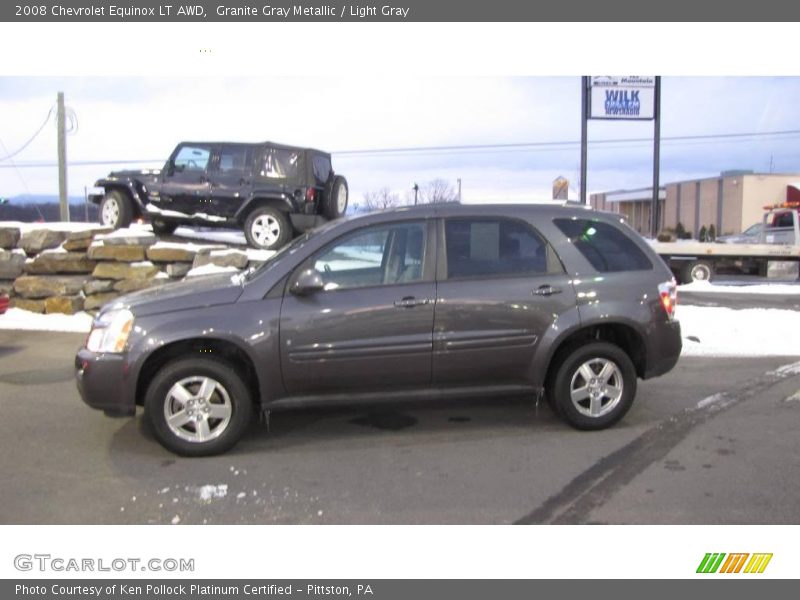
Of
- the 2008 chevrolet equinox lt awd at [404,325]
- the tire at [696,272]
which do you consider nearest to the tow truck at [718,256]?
the tire at [696,272]

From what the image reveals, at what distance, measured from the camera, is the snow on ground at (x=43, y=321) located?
9.70m

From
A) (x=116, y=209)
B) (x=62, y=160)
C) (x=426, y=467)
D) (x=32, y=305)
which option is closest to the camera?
(x=426, y=467)

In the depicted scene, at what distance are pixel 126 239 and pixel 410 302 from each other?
22.5ft

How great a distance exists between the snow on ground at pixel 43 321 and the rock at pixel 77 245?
1.03 metres

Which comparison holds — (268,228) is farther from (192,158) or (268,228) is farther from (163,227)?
(163,227)

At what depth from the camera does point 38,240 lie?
10.5 meters

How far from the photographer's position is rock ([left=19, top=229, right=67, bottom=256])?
415 inches

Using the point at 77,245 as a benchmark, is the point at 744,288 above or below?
below

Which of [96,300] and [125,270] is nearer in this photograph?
[125,270]

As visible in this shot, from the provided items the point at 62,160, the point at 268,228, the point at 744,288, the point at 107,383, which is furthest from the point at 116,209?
the point at 744,288

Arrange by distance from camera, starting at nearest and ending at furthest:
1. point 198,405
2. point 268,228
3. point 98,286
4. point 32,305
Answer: point 198,405 < point 98,286 < point 32,305 < point 268,228

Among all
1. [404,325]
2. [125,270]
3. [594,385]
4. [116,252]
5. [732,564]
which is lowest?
[732,564]

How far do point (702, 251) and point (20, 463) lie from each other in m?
17.7

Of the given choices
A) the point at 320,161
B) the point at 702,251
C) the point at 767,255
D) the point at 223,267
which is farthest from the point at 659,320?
the point at 767,255
